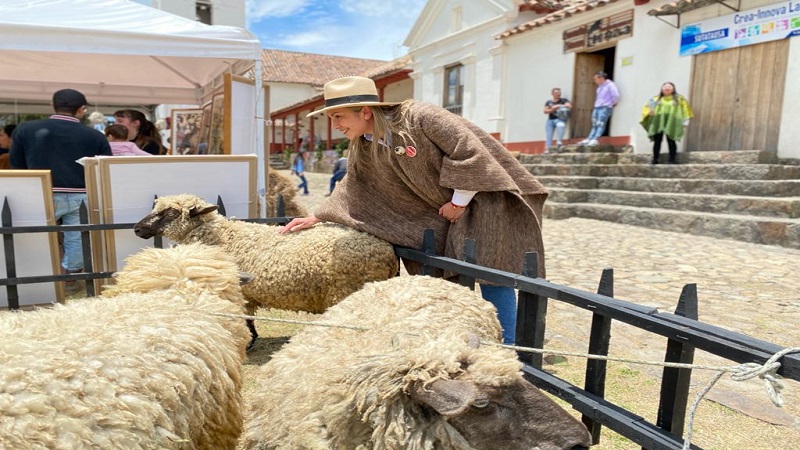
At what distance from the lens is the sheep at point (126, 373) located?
4.17ft

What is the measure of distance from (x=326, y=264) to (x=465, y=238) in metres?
0.86

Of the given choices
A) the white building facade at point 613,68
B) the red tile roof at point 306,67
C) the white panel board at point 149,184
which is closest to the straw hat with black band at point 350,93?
the white panel board at point 149,184

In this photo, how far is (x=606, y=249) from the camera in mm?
7684

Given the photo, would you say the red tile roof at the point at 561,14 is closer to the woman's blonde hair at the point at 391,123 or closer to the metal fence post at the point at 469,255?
the woman's blonde hair at the point at 391,123

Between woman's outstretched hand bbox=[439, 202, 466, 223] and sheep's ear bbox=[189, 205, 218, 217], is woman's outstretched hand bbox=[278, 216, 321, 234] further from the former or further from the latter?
woman's outstretched hand bbox=[439, 202, 466, 223]

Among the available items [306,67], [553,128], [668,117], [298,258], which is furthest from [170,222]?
[306,67]

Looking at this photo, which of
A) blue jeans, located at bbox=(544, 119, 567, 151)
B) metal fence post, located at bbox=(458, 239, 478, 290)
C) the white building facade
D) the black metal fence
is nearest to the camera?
the black metal fence

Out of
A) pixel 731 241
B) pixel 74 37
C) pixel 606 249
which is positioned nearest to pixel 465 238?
pixel 74 37

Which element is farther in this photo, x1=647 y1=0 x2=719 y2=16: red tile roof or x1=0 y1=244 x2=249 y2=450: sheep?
x1=647 y1=0 x2=719 y2=16: red tile roof

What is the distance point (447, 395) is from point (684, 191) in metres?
10.2

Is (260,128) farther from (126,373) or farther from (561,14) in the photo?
(561,14)

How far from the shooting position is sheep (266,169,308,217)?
6.86 meters

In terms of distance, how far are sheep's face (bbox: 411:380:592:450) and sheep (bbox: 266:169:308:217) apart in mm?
5627

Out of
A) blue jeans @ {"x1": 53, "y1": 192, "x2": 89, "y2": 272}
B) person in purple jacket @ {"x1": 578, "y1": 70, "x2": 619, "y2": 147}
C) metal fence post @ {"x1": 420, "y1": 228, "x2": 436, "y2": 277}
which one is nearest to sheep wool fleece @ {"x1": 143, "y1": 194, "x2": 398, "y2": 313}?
metal fence post @ {"x1": 420, "y1": 228, "x2": 436, "y2": 277}
